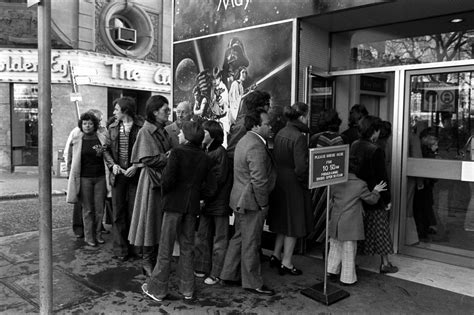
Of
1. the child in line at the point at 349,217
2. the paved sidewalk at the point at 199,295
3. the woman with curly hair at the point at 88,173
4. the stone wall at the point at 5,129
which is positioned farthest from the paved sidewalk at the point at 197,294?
the stone wall at the point at 5,129

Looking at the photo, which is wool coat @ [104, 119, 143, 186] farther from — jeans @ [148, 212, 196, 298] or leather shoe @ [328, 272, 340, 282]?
leather shoe @ [328, 272, 340, 282]

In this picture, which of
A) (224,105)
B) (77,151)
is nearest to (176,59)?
(224,105)

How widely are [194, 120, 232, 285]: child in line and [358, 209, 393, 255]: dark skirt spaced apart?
5.08 ft

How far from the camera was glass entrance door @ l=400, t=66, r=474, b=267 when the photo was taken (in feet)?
16.8

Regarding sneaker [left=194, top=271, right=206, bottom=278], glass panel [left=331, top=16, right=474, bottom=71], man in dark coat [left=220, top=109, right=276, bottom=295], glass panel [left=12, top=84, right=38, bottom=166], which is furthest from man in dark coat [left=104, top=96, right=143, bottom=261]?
glass panel [left=12, top=84, right=38, bottom=166]

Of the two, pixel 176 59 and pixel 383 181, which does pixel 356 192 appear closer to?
pixel 383 181

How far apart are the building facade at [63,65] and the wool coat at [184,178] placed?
412 inches

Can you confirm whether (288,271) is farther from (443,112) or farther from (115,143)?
(443,112)

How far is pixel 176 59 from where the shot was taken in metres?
7.27

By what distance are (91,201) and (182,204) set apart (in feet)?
8.06

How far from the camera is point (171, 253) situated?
13.2 ft

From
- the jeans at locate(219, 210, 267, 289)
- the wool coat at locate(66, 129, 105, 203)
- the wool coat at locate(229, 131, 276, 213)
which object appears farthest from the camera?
the wool coat at locate(66, 129, 105, 203)

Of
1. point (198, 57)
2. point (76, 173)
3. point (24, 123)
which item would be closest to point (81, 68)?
point (24, 123)

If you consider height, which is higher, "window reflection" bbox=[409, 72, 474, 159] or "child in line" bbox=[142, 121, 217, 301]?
"window reflection" bbox=[409, 72, 474, 159]
